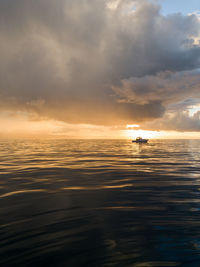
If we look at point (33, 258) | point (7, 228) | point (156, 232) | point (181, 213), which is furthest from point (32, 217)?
point (181, 213)

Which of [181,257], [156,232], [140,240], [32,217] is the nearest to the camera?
[181,257]

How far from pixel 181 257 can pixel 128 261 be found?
52.8 inches

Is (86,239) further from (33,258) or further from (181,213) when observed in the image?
(181,213)

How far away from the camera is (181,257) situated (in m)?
4.20

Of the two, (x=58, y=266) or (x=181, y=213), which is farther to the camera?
(x=181, y=213)

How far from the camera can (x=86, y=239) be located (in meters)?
4.99

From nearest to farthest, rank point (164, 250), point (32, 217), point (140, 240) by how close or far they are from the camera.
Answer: point (164, 250) < point (140, 240) < point (32, 217)

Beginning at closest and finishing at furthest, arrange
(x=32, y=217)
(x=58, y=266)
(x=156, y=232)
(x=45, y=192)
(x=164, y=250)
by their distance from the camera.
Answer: (x=58, y=266) → (x=164, y=250) → (x=156, y=232) → (x=32, y=217) → (x=45, y=192)

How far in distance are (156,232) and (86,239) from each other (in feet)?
7.31

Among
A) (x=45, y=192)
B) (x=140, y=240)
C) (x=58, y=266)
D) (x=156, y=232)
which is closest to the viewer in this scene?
(x=58, y=266)

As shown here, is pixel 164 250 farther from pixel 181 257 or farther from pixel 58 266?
pixel 58 266

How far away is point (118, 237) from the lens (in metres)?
5.08

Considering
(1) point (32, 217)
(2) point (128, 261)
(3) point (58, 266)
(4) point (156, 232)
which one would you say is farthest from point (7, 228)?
(4) point (156, 232)

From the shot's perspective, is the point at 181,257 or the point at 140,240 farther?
the point at 140,240
